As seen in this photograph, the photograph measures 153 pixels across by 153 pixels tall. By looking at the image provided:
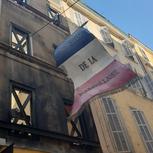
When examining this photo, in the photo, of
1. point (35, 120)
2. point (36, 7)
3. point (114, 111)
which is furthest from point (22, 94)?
point (36, 7)

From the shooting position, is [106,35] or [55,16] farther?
[106,35]

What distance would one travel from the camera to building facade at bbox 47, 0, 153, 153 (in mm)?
10242

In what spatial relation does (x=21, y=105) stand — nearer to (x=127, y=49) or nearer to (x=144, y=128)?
(x=144, y=128)

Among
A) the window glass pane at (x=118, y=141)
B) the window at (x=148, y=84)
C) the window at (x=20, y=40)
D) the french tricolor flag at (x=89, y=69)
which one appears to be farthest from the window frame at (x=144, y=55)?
the french tricolor flag at (x=89, y=69)

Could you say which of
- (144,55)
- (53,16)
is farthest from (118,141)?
(144,55)

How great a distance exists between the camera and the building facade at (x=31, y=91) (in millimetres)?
6996

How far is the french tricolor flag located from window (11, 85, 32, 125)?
4.87 ft

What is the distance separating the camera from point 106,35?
1708cm

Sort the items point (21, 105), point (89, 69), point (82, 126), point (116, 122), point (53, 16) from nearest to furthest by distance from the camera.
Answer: point (89, 69), point (21, 105), point (82, 126), point (116, 122), point (53, 16)

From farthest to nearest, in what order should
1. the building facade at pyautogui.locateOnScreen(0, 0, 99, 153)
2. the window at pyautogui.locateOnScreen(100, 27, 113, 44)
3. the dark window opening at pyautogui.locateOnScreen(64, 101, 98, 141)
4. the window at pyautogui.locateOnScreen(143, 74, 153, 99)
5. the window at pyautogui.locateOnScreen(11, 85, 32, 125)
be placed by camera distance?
the window at pyautogui.locateOnScreen(100, 27, 113, 44) → the window at pyautogui.locateOnScreen(143, 74, 153, 99) → the dark window opening at pyautogui.locateOnScreen(64, 101, 98, 141) → the window at pyautogui.locateOnScreen(11, 85, 32, 125) → the building facade at pyautogui.locateOnScreen(0, 0, 99, 153)

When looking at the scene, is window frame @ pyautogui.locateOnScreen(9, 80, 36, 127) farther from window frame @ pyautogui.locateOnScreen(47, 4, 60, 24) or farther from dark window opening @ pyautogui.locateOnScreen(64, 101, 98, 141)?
window frame @ pyautogui.locateOnScreen(47, 4, 60, 24)

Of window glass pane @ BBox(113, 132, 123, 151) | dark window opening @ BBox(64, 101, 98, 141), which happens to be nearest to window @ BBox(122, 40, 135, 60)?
window glass pane @ BBox(113, 132, 123, 151)

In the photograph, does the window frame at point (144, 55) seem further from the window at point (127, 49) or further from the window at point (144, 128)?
the window at point (144, 128)

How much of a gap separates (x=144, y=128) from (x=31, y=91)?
20.8 feet
